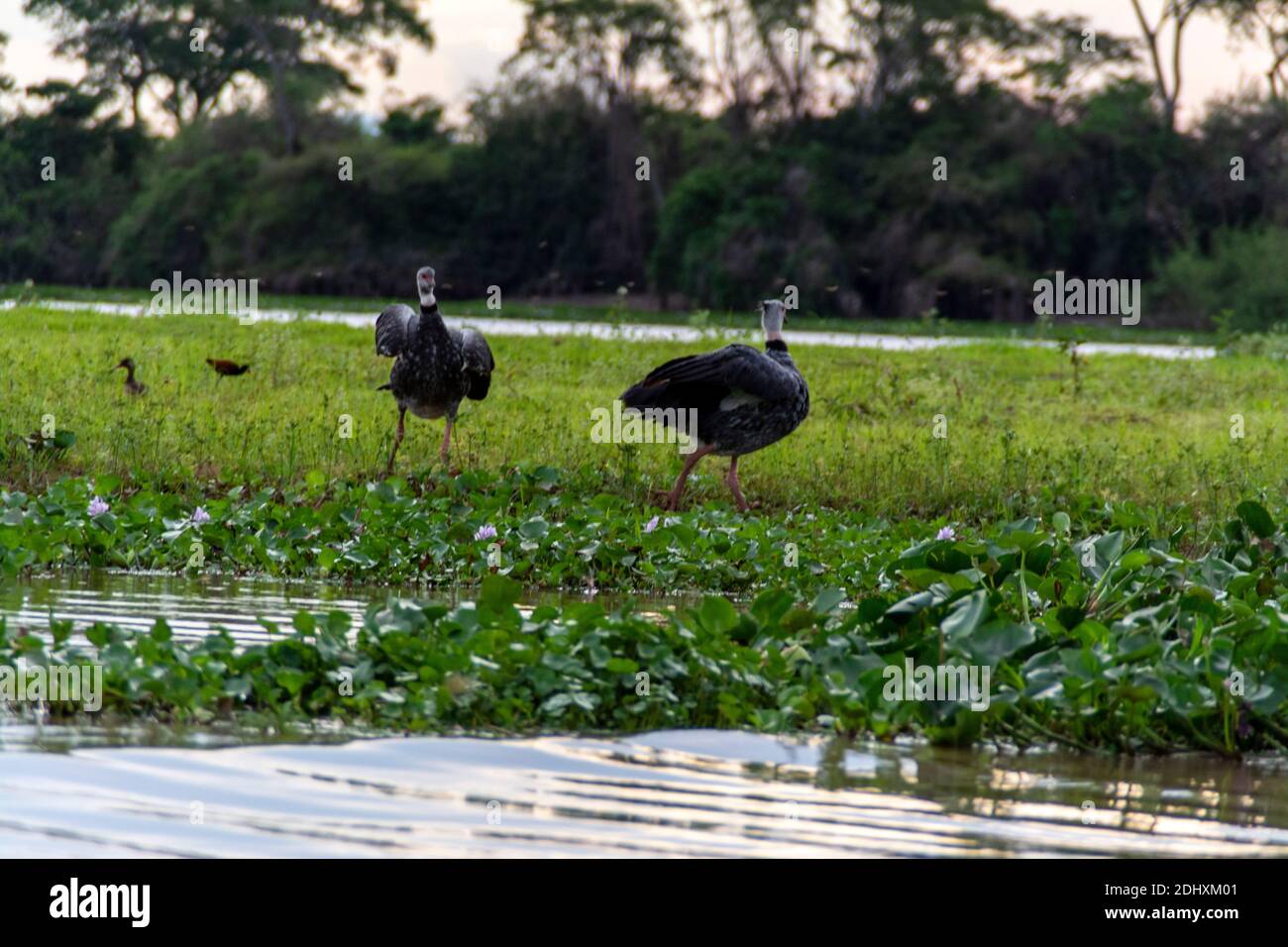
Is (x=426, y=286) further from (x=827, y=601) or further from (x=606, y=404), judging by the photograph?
(x=827, y=601)

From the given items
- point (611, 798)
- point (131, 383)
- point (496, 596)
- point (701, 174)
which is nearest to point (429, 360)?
point (131, 383)

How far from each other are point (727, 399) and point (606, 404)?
3.76 m

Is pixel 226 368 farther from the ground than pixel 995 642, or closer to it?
farther from the ground

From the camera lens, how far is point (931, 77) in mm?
39938

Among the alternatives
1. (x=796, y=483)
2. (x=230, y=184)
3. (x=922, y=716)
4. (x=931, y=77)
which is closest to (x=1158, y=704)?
(x=922, y=716)

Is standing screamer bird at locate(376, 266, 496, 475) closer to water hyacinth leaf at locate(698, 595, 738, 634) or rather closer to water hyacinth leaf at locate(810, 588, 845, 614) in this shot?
water hyacinth leaf at locate(810, 588, 845, 614)

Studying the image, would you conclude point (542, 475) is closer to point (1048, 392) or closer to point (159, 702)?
point (159, 702)

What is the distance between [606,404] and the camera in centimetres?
1379

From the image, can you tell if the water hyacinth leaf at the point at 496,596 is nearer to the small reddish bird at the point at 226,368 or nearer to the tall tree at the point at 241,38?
the small reddish bird at the point at 226,368

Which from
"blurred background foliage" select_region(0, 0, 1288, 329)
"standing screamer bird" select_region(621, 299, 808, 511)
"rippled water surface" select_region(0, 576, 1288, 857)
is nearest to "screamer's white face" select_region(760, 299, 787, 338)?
"standing screamer bird" select_region(621, 299, 808, 511)

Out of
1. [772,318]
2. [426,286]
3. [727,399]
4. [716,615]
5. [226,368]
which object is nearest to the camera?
[716,615]

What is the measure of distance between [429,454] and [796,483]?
234 cm

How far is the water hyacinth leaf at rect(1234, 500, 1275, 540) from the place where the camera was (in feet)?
23.1

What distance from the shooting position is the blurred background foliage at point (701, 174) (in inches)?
1501
